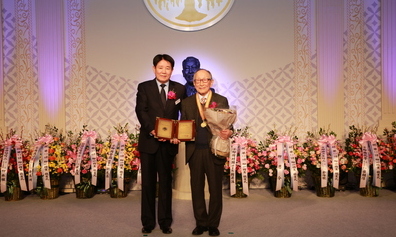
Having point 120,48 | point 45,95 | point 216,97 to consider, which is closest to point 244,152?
point 216,97

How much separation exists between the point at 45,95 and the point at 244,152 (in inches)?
121

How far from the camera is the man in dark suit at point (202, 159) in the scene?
3.52 metres

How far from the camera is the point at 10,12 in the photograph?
587cm

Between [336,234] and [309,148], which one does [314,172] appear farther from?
[336,234]

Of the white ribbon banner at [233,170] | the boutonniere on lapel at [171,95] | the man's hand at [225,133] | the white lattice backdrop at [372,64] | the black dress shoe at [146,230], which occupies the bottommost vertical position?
the black dress shoe at [146,230]

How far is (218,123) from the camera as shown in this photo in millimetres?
3324

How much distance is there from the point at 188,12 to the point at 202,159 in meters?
3.19

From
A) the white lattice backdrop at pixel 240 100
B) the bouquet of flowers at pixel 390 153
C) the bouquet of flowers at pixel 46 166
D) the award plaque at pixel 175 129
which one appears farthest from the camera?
the white lattice backdrop at pixel 240 100

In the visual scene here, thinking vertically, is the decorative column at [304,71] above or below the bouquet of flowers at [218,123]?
above

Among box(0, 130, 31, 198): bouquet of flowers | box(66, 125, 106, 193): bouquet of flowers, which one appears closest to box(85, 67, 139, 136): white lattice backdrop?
box(66, 125, 106, 193): bouquet of flowers

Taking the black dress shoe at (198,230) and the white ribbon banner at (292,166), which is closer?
the black dress shoe at (198,230)

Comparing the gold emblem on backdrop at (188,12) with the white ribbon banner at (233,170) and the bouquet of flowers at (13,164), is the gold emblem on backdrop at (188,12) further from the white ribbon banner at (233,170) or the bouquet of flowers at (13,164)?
the bouquet of flowers at (13,164)

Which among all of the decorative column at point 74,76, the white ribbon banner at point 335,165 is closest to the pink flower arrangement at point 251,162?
the white ribbon banner at point 335,165

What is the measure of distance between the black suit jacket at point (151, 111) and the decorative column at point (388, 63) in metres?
3.74
